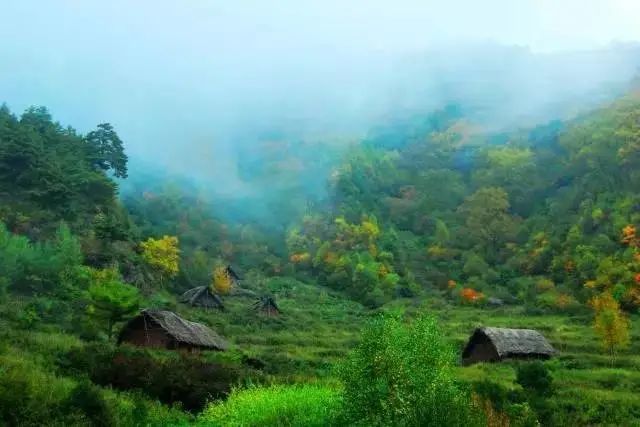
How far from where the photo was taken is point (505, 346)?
51.3 metres

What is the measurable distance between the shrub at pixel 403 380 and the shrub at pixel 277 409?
→ 1461 millimetres

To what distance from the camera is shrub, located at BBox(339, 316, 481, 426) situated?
53.6 ft

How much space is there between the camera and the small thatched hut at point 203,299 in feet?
236

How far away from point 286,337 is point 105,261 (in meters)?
21.4

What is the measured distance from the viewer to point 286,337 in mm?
59062

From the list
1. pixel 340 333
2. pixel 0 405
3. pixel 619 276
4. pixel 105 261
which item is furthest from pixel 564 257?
pixel 0 405

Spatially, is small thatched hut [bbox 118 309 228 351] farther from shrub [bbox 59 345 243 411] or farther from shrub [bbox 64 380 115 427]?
shrub [bbox 64 380 115 427]

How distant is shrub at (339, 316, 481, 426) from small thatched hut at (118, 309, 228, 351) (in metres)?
27.5

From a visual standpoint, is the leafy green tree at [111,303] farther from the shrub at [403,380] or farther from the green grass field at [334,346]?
the shrub at [403,380]

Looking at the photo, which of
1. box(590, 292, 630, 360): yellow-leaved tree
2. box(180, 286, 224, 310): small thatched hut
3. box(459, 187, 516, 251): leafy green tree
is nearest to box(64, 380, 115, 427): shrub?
box(590, 292, 630, 360): yellow-leaved tree

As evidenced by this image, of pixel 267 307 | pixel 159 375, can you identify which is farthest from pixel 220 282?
pixel 159 375

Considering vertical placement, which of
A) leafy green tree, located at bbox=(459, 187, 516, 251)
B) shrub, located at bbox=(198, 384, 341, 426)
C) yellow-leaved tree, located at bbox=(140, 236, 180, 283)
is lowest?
shrub, located at bbox=(198, 384, 341, 426)

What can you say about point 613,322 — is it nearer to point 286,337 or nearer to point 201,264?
point 286,337

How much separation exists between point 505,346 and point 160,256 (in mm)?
41934
